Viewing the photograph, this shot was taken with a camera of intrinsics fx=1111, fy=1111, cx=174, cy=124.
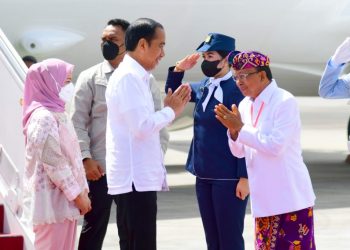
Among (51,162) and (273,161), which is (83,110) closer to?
(51,162)

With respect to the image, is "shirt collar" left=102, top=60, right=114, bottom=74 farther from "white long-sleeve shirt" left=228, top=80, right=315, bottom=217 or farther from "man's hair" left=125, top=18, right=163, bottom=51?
"white long-sleeve shirt" left=228, top=80, right=315, bottom=217

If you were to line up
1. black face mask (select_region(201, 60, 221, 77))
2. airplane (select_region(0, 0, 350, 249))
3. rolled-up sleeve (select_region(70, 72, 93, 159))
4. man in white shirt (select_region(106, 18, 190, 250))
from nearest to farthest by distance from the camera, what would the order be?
man in white shirt (select_region(106, 18, 190, 250)) → black face mask (select_region(201, 60, 221, 77)) → rolled-up sleeve (select_region(70, 72, 93, 159)) → airplane (select_region(0, 0, 350, 249))

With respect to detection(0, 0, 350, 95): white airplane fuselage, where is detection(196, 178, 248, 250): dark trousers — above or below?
above

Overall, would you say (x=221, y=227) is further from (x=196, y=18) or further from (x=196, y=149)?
(x=196, y=18)

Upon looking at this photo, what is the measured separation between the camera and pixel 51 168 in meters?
5.43

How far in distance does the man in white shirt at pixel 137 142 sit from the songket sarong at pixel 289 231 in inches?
23.5

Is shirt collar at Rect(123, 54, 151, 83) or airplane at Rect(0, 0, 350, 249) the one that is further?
airplane at Rect(0, 0, 350, 249)

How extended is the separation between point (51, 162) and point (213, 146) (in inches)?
44.5

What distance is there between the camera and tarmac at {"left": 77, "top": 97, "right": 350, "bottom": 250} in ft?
28.0

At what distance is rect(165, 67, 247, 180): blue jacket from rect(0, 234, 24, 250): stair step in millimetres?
1061

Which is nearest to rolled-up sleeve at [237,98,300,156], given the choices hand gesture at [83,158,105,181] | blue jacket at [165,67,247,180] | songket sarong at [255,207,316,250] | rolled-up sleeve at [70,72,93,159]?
songket sarong at [255,207,316,250]

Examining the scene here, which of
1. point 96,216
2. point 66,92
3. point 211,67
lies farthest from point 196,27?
point 66,92

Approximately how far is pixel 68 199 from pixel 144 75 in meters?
0.72

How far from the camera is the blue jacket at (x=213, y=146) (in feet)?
20.1
